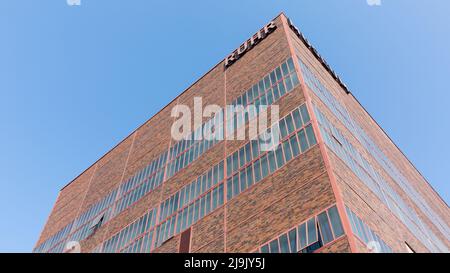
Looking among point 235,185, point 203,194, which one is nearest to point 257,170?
point 235,185

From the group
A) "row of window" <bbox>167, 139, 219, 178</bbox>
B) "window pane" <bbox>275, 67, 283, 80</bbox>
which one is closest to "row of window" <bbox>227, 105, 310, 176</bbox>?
"row of window" <bbox>167, 139, 219, 178</bbox>

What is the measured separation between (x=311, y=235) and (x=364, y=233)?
2.69 metres

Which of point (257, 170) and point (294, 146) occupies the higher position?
point (294, 146)

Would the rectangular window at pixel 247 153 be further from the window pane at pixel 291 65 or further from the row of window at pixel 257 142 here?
the window pane at pixel 291 65

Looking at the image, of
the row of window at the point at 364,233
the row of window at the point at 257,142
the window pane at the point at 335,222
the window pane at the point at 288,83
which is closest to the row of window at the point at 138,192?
the row of window at the point at 257,142

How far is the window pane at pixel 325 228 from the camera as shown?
63.6 ft

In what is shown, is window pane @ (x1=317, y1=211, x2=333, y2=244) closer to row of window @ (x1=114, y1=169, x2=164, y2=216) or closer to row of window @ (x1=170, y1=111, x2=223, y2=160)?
row of window @ (x1=170, y1=111, x2=223, y2=160)

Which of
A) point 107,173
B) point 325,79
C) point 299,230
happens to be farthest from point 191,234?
point 107,173

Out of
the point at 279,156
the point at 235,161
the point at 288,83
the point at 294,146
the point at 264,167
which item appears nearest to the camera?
the point at 294,146

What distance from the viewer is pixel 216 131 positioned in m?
35.6

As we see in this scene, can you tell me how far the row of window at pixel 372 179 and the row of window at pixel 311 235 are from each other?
640 centimetres

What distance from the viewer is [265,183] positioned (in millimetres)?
25672

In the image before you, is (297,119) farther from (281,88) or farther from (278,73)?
(278,73)
